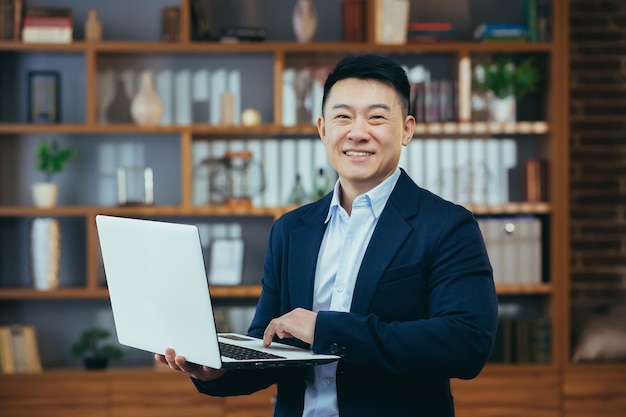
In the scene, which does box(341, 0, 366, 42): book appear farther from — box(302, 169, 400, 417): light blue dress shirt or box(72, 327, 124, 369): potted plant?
box(302, 169, 400, 417): light blue dress shirt

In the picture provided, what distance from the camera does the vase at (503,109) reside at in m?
5.02

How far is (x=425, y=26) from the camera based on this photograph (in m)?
5.08

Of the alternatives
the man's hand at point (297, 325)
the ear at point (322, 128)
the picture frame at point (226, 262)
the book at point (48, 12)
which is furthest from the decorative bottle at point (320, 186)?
the man's hand at point (297, 325)

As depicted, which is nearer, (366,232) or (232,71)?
(366,232)

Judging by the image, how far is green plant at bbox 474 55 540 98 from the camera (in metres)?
4.96

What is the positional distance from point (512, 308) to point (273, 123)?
1518 millimetres

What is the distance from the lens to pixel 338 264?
2018 mm

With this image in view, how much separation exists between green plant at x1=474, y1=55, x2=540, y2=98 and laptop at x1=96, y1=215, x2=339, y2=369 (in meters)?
3.22

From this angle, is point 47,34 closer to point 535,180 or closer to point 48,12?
point 48,12

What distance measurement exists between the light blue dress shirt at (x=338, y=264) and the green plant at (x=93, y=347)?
310 cm

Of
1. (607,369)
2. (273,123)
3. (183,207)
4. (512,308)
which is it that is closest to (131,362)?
(183,207)

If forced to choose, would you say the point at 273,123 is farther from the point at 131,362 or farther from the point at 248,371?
the point at 248,371

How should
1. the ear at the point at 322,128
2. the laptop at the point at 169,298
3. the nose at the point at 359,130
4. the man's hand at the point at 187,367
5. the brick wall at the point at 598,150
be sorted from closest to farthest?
1. the laptop at the point at 169,298
2. the man's hand at the point at 187,367
3. the nose at the point at 359,130
4. the ear at the point at 322,128
5. the brick wall at the point at 598,150

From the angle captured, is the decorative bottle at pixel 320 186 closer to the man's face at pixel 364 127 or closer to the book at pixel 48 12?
the book at pixel 48 12
